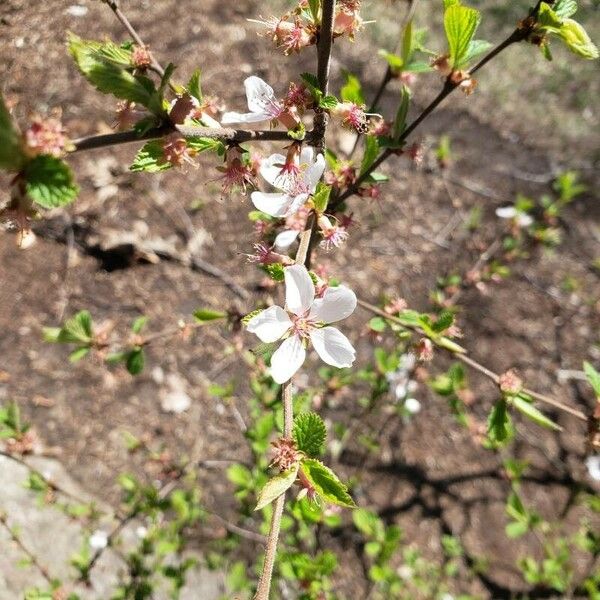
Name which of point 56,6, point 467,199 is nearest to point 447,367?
point 467,199

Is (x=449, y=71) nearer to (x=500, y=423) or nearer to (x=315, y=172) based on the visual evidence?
(x=315, y=172)

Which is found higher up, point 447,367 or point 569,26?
point 569,26

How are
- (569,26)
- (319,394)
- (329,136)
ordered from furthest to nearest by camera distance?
(329,136), (319,394), (569,26)

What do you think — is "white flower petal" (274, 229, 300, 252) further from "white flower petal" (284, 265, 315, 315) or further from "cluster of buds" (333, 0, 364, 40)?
"cluster of buds" (333, 0, 364, 40)

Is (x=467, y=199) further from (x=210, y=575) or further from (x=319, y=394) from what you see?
(x=210, y=575)

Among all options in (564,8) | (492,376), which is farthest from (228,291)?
(564,8)

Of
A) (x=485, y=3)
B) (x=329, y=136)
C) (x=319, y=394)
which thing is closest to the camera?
(x=319, y=394)
